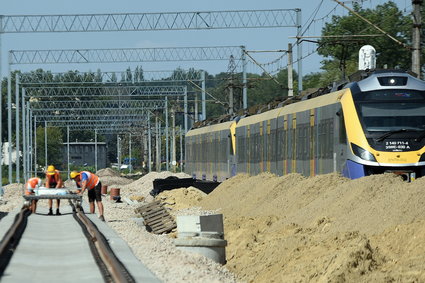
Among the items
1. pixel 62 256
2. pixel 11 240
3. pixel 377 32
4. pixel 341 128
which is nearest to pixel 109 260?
pixel 62 256

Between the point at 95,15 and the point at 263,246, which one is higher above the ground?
the point at 95,15

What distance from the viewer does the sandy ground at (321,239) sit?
50.9 ft

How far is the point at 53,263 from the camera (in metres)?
18.1

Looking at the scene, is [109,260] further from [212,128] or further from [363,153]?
[212,128]

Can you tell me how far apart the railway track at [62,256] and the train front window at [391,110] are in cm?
698

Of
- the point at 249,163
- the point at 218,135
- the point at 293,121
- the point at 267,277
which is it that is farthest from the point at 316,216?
the point at 218,135

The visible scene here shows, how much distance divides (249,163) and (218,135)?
10.2 m

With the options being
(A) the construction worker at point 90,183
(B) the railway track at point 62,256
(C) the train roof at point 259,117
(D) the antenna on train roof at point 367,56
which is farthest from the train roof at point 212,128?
(B) the railway track at point 62,256

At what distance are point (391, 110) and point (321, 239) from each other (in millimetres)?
8285

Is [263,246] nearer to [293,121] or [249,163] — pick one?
[293,121]

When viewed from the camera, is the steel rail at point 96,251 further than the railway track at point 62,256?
No

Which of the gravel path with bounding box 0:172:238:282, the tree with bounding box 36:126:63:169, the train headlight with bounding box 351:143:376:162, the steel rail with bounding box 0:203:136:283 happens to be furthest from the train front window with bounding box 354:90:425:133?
the tree with bounding box 36:126:63:169

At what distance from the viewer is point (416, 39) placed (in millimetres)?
29266

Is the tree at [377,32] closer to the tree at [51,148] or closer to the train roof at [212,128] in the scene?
the train roof at [212,128]
